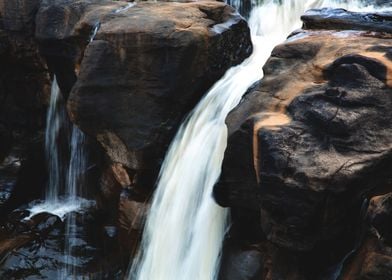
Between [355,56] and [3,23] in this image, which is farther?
[3,23]

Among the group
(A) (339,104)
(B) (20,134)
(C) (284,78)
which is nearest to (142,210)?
(C) (284,78)

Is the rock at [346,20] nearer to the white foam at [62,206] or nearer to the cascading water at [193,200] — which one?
the cascading water at [193,200]

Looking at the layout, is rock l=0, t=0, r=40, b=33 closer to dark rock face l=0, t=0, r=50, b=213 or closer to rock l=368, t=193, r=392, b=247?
dark rock face l=0, t=0, r=50, b=213

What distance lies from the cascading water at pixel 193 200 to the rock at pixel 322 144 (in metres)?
1.17

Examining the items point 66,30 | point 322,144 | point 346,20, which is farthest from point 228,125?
point 66,30

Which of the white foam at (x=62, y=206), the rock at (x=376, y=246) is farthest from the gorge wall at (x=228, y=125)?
Result: the white foam at (x=62, y=206)

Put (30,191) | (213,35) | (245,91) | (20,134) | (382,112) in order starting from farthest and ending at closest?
(20,134), (30,191), (213,35), (245,91), (382,112)

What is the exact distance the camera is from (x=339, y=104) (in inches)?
167

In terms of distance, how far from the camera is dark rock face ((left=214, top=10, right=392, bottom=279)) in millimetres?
3979

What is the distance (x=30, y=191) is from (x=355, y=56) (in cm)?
664

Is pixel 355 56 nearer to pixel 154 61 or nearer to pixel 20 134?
pixel 154 61

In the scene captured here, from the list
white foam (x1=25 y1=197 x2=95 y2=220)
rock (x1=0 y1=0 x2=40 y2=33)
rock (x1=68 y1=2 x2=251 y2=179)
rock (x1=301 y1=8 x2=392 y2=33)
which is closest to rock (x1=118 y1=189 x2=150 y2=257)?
rock (x1=68 y1=2 x2=251 y2=179)

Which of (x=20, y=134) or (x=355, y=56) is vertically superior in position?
(x=355, y=56)

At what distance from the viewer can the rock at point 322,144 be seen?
13.0 feet
